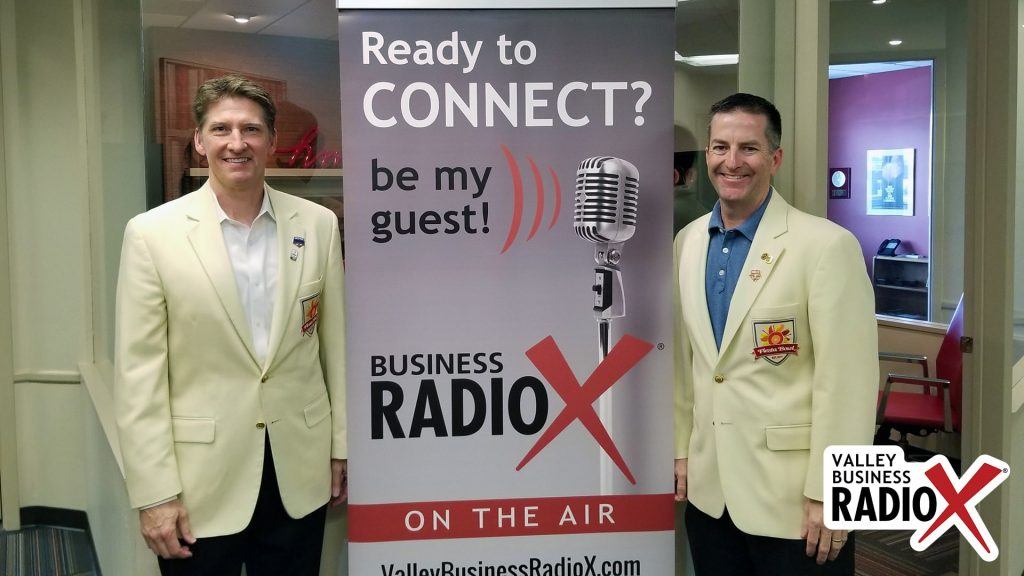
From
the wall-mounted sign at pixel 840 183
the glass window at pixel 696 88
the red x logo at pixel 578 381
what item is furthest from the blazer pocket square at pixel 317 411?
the wall-mounted sign at pixel 840 183

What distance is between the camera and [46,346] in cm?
420

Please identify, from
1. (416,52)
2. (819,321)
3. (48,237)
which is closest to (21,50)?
(48,237)

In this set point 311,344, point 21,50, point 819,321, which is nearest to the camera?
point 819,321

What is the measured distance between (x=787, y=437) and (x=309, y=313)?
122cm

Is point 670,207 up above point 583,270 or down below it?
above

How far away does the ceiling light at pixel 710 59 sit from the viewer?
8.07 ft

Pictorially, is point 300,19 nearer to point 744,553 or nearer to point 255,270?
point 255,270

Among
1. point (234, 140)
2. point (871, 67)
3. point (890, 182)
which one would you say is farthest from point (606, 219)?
point (871, 67)

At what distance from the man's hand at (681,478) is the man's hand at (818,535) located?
36 cm

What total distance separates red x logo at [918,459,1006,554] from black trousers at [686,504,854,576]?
0.55 m

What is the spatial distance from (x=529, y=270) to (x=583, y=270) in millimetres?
145

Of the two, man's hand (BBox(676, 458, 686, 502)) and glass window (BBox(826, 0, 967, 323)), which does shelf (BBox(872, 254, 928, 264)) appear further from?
man's hand (BBox(676, 458, 686, 502))

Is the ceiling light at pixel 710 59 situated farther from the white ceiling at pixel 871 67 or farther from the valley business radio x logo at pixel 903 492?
the white ceiling at pixel 871 67

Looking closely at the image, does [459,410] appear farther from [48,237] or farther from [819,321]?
[48,237]
